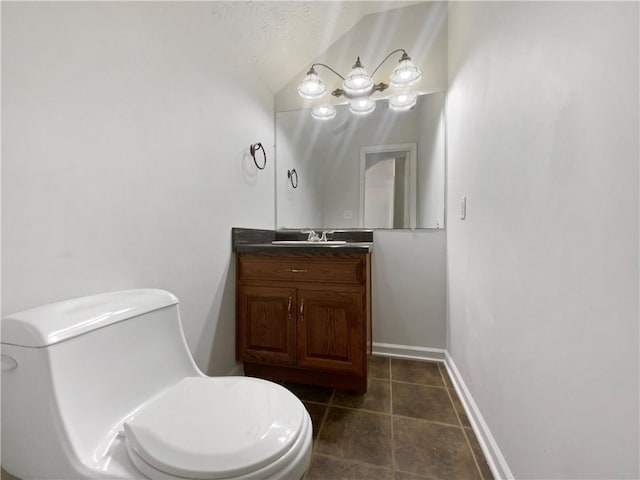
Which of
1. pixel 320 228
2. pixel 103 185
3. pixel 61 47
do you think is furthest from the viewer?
pixel 320 228

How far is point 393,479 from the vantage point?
3.29ft

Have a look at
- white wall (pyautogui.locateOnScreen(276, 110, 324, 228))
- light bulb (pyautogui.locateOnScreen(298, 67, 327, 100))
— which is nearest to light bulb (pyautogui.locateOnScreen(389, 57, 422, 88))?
light bulb (pyautogui.locateOnScreen(298, 67, 327, 100))

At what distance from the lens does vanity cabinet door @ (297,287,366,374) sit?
1.46 meters

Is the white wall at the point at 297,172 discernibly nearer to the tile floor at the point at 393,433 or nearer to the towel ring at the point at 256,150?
the towel ring at the point at 256,150

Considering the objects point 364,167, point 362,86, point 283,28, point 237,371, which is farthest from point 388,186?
point 237,371

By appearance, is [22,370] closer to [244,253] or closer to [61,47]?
[61,47]

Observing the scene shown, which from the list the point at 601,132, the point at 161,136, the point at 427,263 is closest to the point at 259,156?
the point at 161,136

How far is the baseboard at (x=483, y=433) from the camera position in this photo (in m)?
0.96

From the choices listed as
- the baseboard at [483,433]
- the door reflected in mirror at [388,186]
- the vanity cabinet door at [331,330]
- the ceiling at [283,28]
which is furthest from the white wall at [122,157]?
the baseboard at [483,433]

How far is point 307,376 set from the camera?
5.20 ft

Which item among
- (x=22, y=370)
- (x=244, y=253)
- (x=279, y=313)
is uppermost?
(x=244, y=253)

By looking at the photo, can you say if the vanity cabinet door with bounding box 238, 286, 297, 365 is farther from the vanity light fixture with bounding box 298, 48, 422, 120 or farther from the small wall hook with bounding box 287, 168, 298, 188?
the vanity light fixture with bounding box 298, 48, 422, 120

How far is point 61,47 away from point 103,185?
412mm

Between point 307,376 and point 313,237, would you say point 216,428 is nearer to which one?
point 307,376
